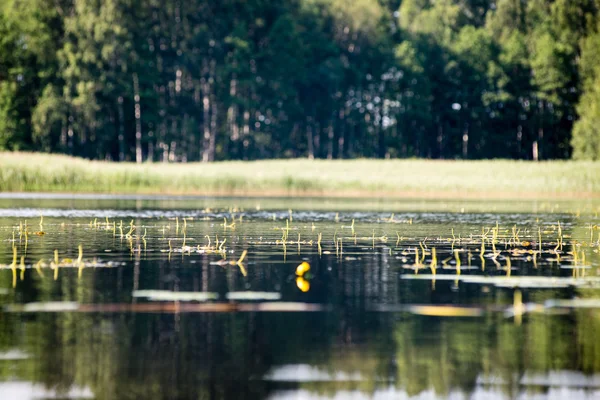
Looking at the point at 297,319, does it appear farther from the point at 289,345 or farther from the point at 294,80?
the point at 294,80

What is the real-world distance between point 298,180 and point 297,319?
49.9 m

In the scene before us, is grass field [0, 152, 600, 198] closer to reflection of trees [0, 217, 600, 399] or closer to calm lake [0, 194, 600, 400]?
calm lake [0, 194, 600, 400]

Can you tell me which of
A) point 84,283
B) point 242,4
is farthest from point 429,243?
point 242,4

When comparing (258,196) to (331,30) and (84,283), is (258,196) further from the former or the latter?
(331,30)

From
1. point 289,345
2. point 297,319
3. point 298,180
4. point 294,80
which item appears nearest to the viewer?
point 289,345

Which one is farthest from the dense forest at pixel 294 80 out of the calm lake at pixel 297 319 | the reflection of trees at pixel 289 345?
the reflection of trees at pixel 289 345

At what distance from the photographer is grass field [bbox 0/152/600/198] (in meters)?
58.7

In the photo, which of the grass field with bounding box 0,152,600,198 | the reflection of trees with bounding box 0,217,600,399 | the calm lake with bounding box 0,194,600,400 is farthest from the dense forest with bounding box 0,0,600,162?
the reflection of trees with bounding box 0,217,600,399

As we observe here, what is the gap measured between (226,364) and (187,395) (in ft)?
4.26

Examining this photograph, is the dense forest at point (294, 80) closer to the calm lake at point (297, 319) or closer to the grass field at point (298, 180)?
the grass field at point (298, 180)

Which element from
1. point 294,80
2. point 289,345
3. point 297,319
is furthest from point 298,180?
point 289,345

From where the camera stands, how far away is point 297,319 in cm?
1330

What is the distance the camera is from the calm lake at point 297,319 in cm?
980

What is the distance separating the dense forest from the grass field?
84.9 feet
